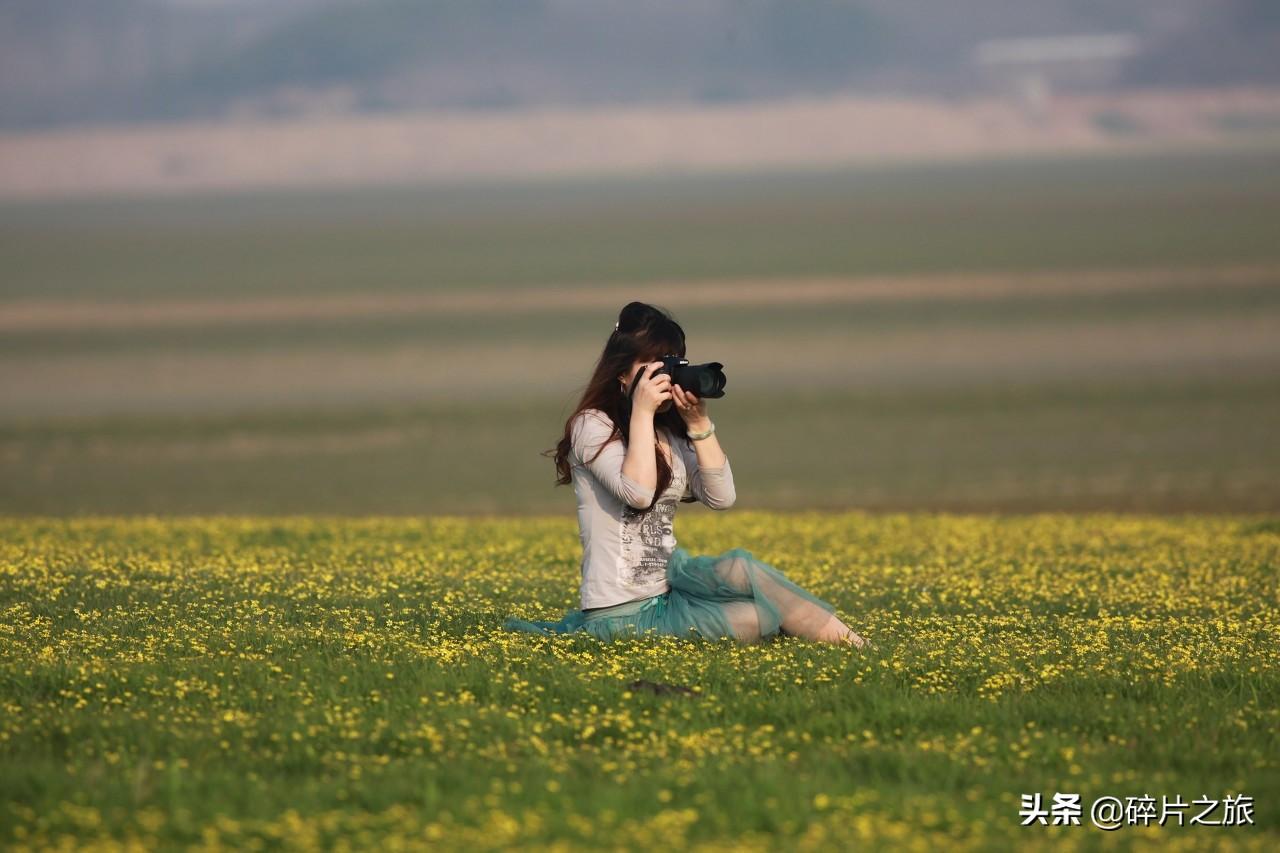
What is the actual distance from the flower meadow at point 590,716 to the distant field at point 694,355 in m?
15.9

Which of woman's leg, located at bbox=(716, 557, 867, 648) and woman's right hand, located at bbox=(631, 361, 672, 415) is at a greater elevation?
woman's right hand, located at bbox=(631, 361, 672, 415)

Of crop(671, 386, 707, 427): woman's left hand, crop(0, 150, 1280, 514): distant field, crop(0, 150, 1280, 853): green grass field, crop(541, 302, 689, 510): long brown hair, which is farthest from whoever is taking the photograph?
crop(0, 150, 1280, 514): distant field

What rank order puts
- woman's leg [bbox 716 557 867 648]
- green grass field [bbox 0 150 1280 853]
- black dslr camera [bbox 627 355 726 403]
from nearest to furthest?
1. green grass field [bbox 0 150 1280 853]
2. black dslr camera [bbox 627 355 726 403]
3. woman's leg [bbox 716 557 867 648]

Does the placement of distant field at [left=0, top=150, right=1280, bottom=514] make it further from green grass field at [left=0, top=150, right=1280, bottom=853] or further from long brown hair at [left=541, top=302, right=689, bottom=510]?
long brown hair at [left=541, top=302, right=689, bottom=510]

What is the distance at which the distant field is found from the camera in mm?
31500

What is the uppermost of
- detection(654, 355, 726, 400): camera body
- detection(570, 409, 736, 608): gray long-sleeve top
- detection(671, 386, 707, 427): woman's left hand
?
detection(654, 355, 726, 400): camera body

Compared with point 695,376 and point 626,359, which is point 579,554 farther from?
point 695,376

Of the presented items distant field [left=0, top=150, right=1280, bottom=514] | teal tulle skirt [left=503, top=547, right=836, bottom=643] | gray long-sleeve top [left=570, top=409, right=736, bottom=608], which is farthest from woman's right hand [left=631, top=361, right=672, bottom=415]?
distant field [left=0, top=150, right=1280, bottom=514]

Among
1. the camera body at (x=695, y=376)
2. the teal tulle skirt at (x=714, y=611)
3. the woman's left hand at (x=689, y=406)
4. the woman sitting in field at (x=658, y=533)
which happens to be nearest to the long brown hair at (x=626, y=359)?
the woman sitting in field at (x=658, y=533)

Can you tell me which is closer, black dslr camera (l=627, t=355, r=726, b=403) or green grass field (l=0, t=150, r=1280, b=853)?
green grass field (l=0, t=150, r=1280, b=853)

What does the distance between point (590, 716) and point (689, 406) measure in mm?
2016

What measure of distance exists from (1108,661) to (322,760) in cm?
431

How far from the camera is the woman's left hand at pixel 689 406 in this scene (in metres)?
9.68

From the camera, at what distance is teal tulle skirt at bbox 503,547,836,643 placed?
32.9 ft
